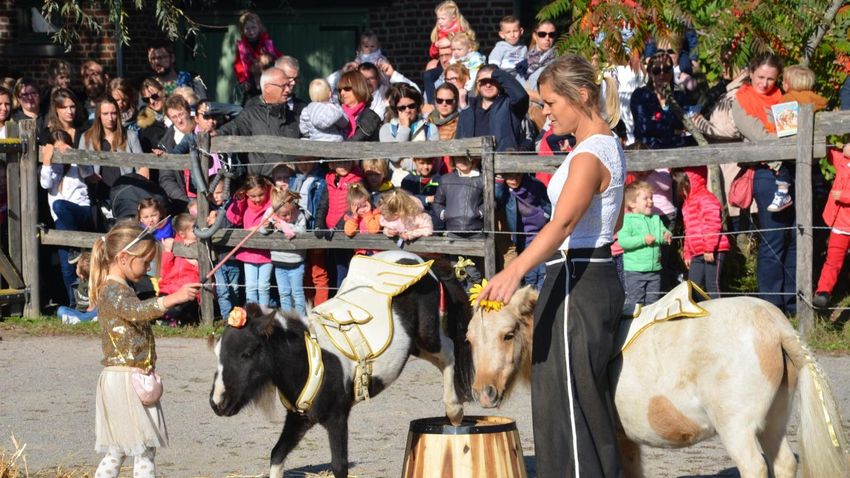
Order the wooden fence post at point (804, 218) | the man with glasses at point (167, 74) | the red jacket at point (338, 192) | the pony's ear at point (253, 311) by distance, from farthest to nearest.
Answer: the man with glasses at point (167, 74) < the red jacket at point (338, 192) < the wooden fence post at point (804, 218) < the pony's ear at point (253, 311)

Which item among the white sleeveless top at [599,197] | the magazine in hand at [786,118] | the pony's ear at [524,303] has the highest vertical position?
the magazine in hand at [786,118]

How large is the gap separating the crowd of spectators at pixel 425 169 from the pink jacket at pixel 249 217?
13 mm

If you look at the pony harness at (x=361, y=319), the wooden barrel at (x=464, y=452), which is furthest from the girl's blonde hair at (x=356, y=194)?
the wooden barrel at (x=464, y=452)

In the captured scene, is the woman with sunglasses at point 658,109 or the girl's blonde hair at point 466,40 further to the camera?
the girl's blonde hair at point 466,40

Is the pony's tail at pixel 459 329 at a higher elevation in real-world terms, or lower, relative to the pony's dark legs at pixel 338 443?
higher

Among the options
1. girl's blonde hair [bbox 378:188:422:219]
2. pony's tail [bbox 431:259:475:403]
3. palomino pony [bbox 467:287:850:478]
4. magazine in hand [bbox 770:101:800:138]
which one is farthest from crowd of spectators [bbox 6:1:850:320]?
palomino pony [bbox 467:287:850:478]

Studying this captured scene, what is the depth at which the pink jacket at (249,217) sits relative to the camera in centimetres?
1126

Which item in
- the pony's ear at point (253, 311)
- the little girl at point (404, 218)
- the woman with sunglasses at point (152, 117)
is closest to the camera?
the pony's ear at point (253, 311)

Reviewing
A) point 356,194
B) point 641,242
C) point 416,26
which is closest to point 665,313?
point 641,242

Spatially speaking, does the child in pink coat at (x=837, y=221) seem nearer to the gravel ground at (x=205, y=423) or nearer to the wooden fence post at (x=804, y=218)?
the wooden fence post at (x=804, y=218)

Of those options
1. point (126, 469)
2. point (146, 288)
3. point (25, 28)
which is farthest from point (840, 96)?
point (25, 28)

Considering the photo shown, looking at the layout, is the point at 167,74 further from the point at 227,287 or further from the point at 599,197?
the point at 599,197

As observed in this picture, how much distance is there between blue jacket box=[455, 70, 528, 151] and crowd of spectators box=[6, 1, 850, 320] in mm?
15

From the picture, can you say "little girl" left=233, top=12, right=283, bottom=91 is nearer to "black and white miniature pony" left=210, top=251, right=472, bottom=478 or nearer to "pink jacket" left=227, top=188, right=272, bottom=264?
"pink jacket" left=227, top=188, right=272, bottom=264
